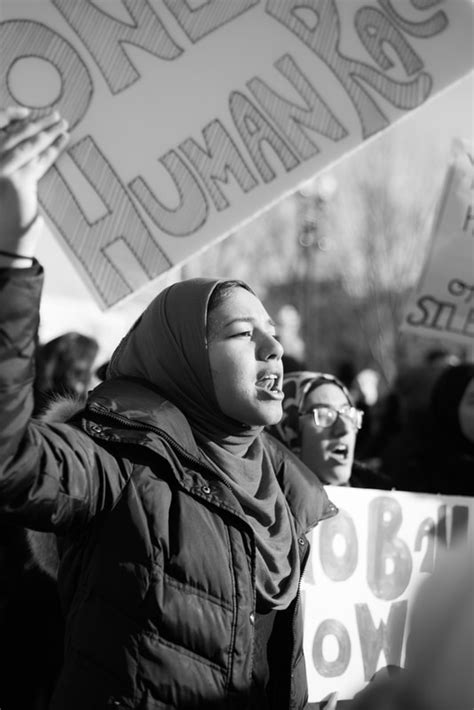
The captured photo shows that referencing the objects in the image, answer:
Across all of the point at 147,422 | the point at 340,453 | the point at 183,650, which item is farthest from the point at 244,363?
the point at 340,453

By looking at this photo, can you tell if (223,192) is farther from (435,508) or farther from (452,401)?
(452,401)

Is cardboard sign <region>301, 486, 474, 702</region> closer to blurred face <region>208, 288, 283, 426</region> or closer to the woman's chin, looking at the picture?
the woman's chin

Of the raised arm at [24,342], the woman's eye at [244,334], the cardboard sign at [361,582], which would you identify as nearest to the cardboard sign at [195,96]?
the woman's eye at [244,334]

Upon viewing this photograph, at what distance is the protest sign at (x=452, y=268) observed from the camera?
4.39m

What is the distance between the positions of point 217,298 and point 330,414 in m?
1.13

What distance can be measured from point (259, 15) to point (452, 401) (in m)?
2.02

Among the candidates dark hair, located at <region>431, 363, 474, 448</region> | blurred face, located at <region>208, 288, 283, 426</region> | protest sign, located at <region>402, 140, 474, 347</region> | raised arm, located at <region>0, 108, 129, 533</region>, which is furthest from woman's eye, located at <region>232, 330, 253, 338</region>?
protest sign, located at <region>402, 140, 474, 347</region>

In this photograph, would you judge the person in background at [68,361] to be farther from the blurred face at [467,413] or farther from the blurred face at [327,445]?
the blurred face at [467,413]

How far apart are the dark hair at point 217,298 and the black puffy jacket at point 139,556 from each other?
0.87ft

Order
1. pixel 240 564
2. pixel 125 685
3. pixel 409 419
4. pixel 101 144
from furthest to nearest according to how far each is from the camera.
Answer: pixel 409 419
pixel 101 144
pixel 240 564
pixel 125 685

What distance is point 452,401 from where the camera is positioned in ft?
13.7

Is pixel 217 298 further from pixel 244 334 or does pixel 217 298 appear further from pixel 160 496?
pixel 160 496

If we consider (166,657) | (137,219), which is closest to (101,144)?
(137,219)

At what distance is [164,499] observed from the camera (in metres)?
1.88
